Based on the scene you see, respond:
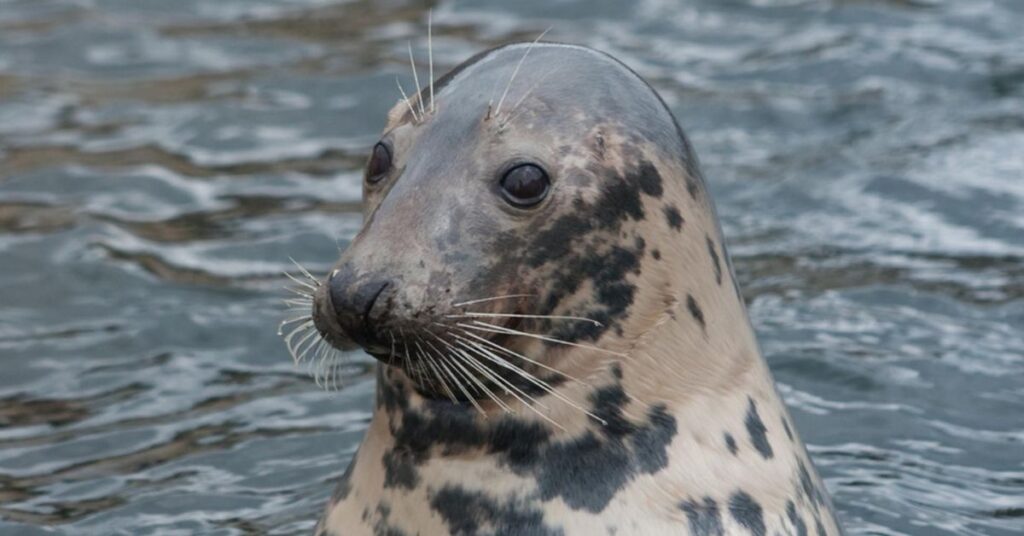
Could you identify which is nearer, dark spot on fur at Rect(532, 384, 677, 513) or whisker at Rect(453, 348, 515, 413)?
whisker at Rect(453, 348, 515, 413)

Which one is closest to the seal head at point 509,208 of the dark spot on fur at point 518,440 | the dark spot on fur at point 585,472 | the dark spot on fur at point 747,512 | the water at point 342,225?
the dark spot on fur at point 518,440

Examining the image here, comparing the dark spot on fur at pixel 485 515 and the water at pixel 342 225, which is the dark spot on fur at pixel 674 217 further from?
the water at pixel 342 225

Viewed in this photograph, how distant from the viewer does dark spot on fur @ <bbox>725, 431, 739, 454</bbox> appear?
4.32m

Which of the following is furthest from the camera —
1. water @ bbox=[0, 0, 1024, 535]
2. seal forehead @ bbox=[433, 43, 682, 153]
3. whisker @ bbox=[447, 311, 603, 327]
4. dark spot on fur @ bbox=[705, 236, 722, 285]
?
water @ bbox=[0, 0, 1024, 535]

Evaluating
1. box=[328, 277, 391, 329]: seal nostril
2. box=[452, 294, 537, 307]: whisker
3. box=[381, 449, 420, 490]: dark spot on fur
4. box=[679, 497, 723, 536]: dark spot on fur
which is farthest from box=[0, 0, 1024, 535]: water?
box=[328, 277, 391, 329]: seal nostril

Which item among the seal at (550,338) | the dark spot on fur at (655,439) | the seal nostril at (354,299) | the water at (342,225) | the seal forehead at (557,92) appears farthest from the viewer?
the water at (342,225)

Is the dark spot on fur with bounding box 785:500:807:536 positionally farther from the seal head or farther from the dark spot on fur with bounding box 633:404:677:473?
the seal head

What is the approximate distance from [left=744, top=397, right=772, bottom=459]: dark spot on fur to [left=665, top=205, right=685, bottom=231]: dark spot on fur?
1.39ft

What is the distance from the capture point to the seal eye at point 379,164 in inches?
171

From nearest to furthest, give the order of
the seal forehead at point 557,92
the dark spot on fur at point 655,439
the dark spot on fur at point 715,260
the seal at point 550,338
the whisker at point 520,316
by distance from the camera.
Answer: the whisker at point 520,316
the seal at point 550,338
the dark spot on fur at point 655,439
the seal forehead at point 557,92
the dark spot on fur at point 715,260

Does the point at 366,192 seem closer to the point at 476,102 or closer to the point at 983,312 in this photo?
the point at 476,102

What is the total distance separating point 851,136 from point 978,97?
0.84 m

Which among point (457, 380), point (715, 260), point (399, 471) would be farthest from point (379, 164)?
point (715, 260)

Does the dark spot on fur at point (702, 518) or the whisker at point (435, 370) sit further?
the dark spot on fur at point (702, 518)
